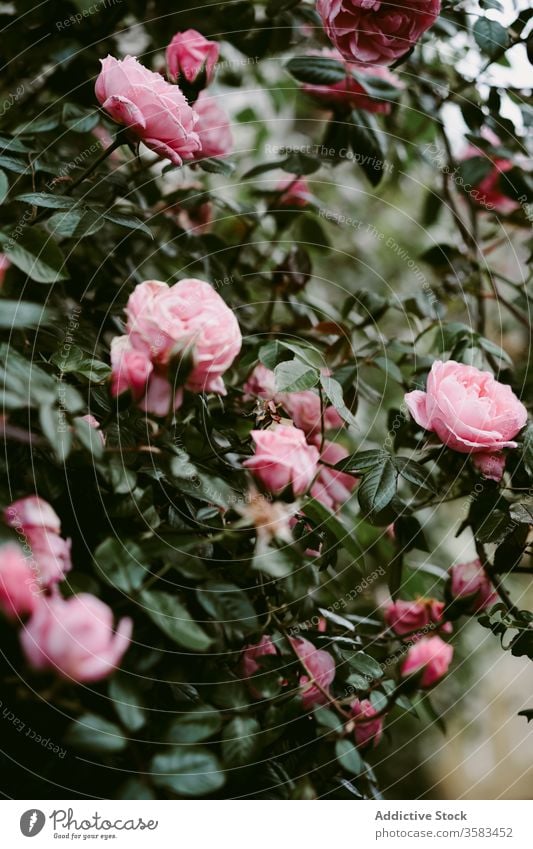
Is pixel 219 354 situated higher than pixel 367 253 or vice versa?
pixel 219 354

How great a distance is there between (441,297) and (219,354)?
0.39 m

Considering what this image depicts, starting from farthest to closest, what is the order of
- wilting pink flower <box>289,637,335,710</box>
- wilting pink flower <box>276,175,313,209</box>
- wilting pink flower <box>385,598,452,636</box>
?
1. wilting pink flower <box>276,175,313,209</box>
2. wilting pink flower <box>385,598,452,636</box>
3. wilting pink flower <box>289,637,335,710</box>

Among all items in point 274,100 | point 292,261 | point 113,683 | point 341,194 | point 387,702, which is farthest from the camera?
point 341,194

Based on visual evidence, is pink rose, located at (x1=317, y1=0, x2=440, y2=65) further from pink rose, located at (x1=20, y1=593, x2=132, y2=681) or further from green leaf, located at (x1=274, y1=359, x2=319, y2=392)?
pink rose, located at (x1=20, y1=593, x2=132, y2=681)

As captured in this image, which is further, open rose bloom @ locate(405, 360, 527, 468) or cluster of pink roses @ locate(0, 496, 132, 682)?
open rose bloom @ locate(405, 360, 527, 468)

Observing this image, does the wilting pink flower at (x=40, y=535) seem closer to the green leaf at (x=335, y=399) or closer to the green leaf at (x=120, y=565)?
the green leaf at (x=120, y=565)

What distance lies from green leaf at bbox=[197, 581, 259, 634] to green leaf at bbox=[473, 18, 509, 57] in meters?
0.45

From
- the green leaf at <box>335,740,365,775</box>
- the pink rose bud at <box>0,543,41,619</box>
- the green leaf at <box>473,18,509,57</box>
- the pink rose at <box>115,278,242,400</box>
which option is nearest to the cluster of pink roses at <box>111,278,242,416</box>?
the pink rose at <box>115,278,242,400</box>

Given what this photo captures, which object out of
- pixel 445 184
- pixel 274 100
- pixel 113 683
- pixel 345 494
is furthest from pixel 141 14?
pixel 113 683

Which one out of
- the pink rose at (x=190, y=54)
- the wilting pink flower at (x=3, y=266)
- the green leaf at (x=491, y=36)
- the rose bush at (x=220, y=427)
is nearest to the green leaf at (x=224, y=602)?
the rose bush at (x=220, y=427)

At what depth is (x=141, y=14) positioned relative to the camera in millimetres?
626

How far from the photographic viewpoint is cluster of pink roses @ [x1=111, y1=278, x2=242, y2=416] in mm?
373

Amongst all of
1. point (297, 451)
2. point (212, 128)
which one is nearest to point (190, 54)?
point (212, 128)

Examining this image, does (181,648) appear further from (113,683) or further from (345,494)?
(345,494)
